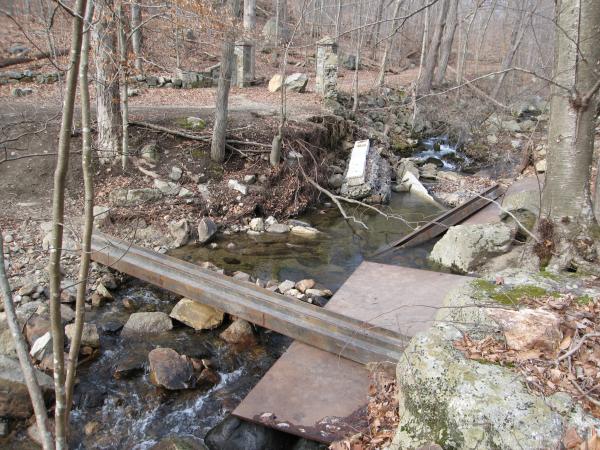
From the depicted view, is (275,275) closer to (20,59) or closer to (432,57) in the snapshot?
(20,59)

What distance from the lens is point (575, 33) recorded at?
4969 millimetres

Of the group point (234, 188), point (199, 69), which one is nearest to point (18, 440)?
point (234, 188)

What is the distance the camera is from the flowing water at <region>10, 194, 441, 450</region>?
4.47 meters

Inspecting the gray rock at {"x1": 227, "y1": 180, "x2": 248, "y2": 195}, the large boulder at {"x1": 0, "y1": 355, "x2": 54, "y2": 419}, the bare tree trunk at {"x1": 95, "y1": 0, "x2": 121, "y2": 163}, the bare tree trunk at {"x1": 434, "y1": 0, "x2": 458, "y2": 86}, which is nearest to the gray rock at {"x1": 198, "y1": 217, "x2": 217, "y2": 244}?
the gray rock at {"x1": 227, "y1": 180, "x2": 248, "y2": 195}

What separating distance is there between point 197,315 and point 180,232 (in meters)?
2.94

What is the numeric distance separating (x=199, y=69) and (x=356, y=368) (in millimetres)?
17141

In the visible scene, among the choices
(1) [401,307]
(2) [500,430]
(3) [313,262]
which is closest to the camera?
(2) [500,430]

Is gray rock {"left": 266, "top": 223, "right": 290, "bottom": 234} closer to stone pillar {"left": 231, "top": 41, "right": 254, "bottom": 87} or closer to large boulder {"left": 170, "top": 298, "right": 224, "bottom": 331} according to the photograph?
large boulder {"left": 170, "top": 298, "right": 224, "bottom": 331}

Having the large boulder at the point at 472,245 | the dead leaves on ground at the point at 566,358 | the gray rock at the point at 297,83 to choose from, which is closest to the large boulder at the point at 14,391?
the dead leaves on ground at the point at 566,358

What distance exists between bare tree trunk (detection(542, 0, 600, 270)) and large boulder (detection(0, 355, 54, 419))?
557 cm

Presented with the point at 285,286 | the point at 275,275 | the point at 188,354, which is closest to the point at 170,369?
the point at 188,354

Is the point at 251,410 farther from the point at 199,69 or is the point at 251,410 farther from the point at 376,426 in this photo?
the point at 199,69

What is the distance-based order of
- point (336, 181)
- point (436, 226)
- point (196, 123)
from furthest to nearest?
point (336, 181) → point (196, 123) → point (436, 226)

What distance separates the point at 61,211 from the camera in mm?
2162
